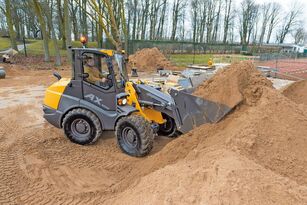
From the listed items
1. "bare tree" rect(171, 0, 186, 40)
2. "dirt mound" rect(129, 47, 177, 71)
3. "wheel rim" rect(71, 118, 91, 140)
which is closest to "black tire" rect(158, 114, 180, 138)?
"wheel rim" rect(71, 118, 91, 140)

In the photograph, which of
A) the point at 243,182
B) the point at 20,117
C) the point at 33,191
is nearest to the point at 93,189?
the point at 33,191

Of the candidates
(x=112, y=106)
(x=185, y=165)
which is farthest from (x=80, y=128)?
(x=185, y=165)

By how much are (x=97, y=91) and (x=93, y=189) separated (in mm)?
2161

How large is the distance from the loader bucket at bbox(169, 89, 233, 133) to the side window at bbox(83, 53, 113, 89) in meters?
1.44

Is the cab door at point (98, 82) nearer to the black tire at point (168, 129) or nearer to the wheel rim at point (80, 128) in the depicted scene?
the wheel rim at point (80, 128)

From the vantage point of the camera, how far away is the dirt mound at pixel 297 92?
6832 mm

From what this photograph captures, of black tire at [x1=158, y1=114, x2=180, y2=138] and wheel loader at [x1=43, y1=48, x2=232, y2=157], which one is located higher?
wheel loader at [x1=43, y1=48, x2=232, y2=157]

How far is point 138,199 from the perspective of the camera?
3215 millimetres

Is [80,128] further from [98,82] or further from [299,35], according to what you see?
[299,35]

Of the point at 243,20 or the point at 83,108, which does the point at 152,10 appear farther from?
the point at 83,108

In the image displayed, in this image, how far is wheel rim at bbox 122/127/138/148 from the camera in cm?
515

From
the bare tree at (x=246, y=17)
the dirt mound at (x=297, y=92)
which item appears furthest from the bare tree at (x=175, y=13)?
the dirt mound at (x=297, y=92)

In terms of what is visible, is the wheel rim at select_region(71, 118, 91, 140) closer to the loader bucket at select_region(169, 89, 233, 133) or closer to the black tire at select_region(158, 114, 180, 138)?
the black tire at select_region(158, 114, 180, 138)

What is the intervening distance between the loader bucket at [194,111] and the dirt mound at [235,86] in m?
0.13
